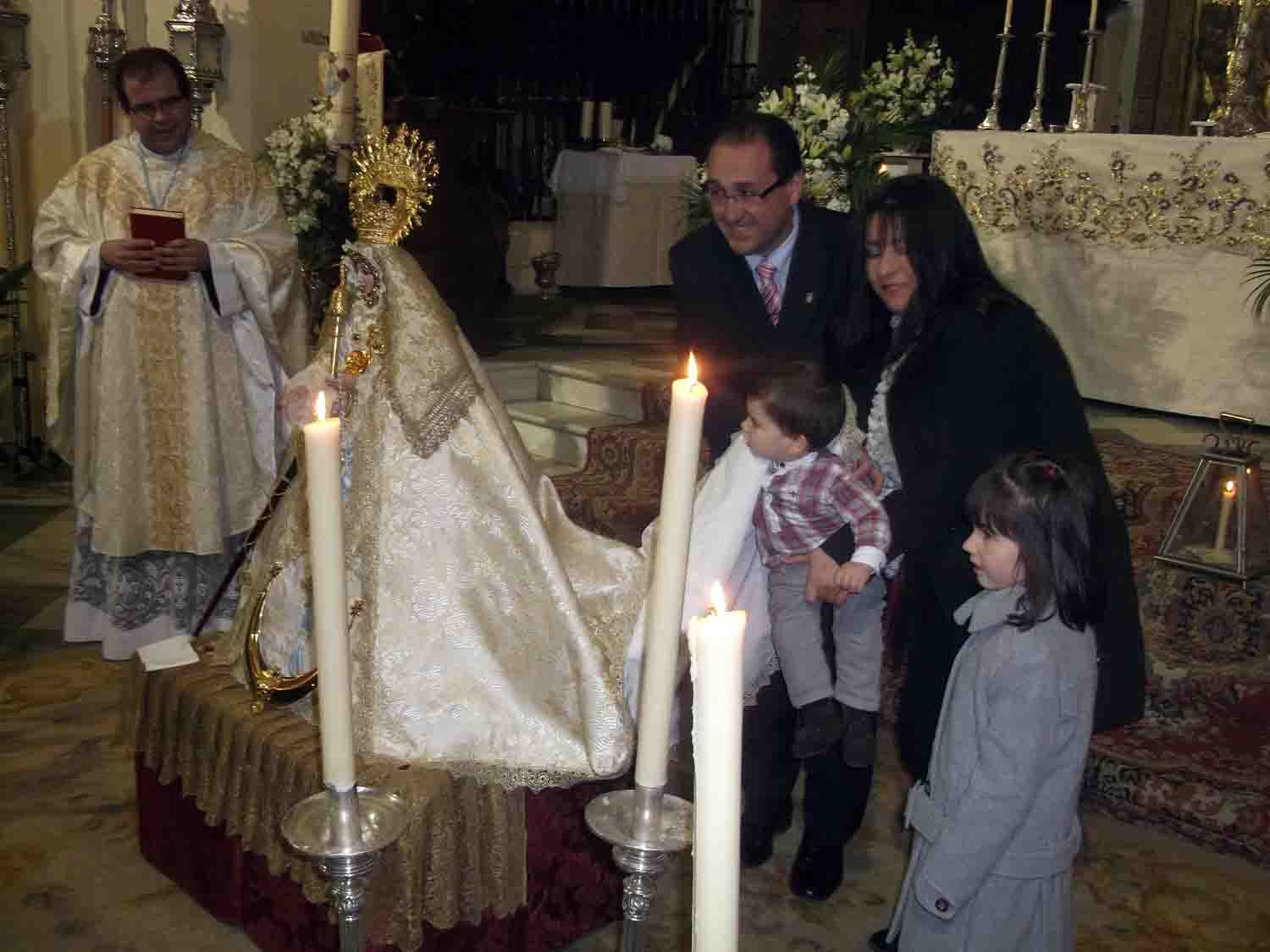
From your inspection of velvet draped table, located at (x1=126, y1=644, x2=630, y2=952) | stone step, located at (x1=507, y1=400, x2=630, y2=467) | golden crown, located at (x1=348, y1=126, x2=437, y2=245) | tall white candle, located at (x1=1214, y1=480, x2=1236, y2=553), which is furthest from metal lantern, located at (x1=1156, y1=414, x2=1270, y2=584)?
stone step, located at (x1=507, y1=400, x2=630, y2=467)

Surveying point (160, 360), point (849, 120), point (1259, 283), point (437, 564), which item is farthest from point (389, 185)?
point (1259, 283)

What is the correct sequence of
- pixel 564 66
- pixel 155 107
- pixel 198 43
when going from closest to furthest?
pixel 155 107
pixel 198 43
pixel 564 66

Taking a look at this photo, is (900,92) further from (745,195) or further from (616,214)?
(616,214)

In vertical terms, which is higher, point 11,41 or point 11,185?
point 11,41

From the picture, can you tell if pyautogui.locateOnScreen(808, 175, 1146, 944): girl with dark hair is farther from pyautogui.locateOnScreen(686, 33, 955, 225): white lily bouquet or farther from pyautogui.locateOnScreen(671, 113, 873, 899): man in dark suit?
pyautogui.locateOnScreen(686, 33, 955, 225): white lily bouquet

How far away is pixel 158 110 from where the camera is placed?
3771 mm

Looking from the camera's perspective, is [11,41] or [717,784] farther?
[11,41]

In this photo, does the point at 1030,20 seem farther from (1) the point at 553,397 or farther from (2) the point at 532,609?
(2) the point at 532,609

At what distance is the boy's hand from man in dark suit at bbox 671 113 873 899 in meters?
0.46

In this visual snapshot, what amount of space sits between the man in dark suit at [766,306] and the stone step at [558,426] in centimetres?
303

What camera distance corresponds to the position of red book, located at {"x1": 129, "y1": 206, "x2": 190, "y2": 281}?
379cm

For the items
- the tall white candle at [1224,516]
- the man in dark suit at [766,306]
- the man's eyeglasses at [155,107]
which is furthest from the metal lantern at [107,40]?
the tall white candle at [1224,516]

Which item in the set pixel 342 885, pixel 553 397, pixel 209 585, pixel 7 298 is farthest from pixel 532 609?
pixel 7 298

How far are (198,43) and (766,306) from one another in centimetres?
424
